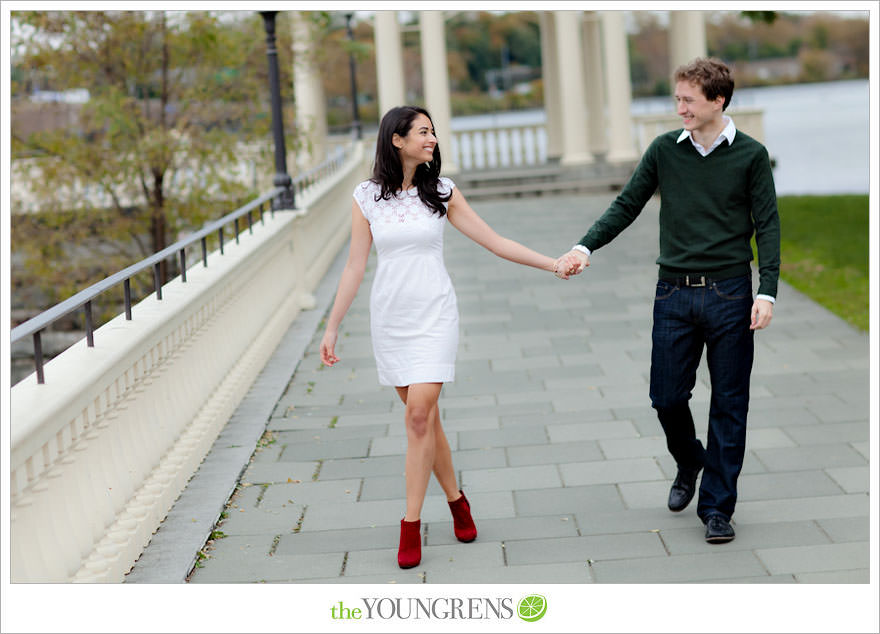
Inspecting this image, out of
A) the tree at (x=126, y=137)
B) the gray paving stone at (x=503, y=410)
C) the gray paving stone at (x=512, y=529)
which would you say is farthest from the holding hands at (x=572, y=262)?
the tree at (x=126, y=137)

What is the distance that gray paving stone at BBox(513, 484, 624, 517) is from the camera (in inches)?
194

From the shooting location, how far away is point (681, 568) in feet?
13.5

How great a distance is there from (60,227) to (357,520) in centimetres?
1305

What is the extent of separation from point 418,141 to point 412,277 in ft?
1.70

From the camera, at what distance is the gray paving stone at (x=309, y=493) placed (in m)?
5.18

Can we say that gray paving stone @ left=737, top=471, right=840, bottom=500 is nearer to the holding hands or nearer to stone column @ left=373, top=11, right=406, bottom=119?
the holding hands

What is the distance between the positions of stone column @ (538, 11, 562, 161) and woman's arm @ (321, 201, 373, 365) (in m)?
23.3

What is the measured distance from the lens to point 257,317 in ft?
28.1

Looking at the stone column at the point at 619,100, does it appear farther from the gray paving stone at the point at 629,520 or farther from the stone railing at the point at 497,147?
the gray paving stone at the point at 629,520

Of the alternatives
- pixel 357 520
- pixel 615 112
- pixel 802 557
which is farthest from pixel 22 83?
pixel 802 557

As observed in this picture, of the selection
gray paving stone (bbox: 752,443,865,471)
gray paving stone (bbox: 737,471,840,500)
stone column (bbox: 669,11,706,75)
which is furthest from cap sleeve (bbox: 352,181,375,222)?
stone column (bbox: 669,11,706,75)

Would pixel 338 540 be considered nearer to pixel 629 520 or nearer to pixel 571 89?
pixel 629 520

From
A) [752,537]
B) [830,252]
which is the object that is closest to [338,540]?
[752,537]

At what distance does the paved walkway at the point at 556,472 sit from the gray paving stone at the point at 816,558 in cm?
1
